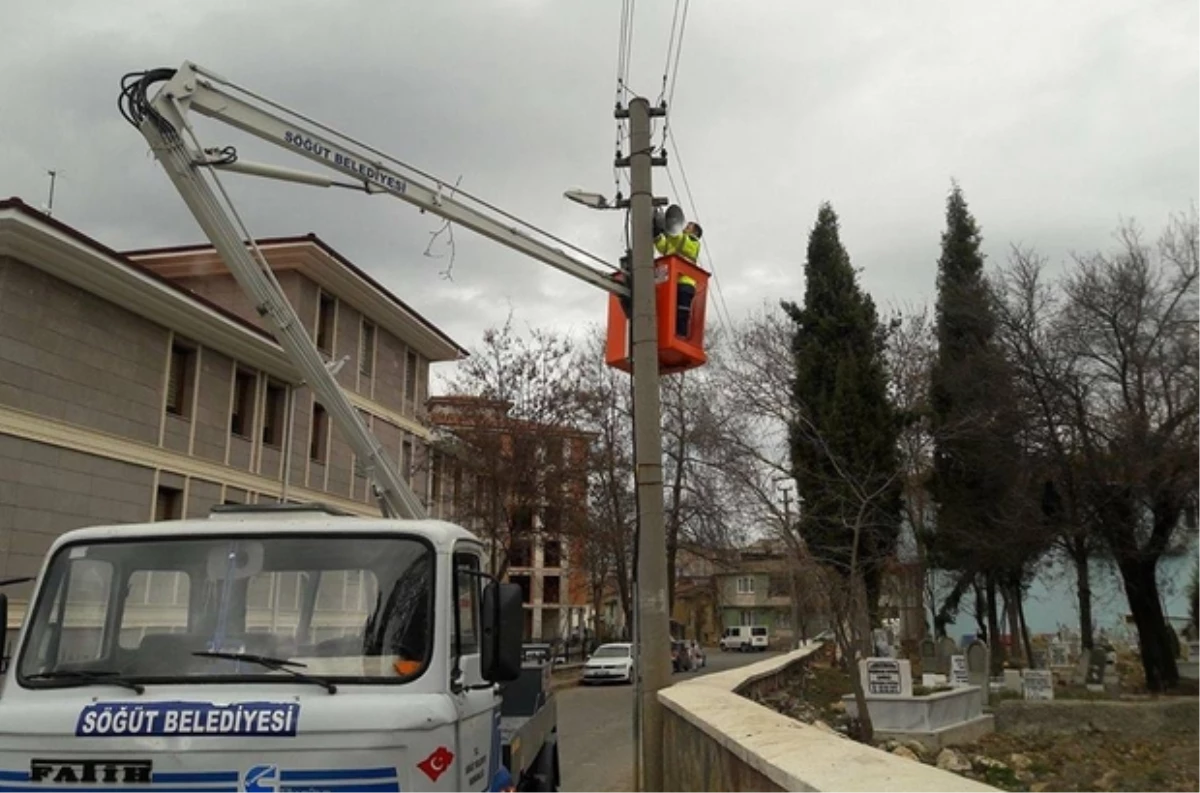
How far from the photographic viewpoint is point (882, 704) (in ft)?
56.9

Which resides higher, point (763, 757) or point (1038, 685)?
point (763, 757)

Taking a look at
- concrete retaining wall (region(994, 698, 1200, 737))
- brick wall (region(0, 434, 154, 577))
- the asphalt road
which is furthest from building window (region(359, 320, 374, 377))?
concrete retaining wall (region(994, 698, 1200, 737))

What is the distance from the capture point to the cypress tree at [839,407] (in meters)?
29.6

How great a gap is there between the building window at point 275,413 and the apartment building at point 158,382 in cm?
4

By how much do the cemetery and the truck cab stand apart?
10.1 metres

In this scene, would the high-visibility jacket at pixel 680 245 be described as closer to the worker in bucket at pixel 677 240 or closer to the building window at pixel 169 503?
the worker in bucket at pixel 677 240

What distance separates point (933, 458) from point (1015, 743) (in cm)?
1839

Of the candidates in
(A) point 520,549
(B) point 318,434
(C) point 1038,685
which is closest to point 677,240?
(C) point 1038,685

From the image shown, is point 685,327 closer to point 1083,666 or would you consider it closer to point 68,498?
point 68,498

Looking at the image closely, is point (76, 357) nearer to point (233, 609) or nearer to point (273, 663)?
point (233, 609)

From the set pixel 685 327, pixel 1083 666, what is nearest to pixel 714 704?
pixel 685 327

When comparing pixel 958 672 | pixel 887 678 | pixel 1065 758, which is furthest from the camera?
pixel 958 672

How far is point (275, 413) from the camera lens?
2486 cm

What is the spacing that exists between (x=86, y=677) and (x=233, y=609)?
0.64 metres
